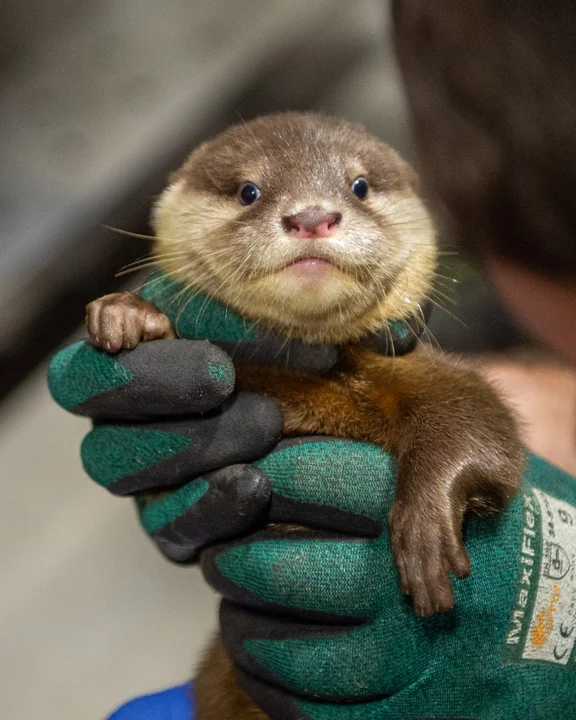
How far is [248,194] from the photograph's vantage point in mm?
1379

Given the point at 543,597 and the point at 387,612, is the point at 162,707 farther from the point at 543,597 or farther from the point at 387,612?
the point at 543,597

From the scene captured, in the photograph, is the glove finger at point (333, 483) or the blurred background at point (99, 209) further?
the blurred background at point (99, 209)

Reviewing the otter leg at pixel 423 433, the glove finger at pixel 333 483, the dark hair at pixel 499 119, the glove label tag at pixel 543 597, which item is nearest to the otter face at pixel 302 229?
the otter leg at pixel 423 433

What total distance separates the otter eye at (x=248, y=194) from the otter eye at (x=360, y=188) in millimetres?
208

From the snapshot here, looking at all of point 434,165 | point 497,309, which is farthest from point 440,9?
point 497,309

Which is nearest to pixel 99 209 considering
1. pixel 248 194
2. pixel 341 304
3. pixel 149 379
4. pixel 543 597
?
pixel 248 194

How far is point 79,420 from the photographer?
2.76 meters

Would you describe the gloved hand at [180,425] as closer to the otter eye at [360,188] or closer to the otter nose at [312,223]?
the otter nose at [312,223]

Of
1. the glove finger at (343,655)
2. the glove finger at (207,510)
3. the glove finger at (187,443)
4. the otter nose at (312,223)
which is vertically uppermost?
the otter nose at (312,223)

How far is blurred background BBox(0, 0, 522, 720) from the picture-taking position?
2293 mm

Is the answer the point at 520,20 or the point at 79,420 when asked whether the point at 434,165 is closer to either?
the point at 520,20

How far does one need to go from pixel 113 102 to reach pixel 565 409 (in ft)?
7.23

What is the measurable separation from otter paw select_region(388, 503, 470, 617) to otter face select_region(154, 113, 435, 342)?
1.41 feet

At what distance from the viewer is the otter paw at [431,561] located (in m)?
1.12
